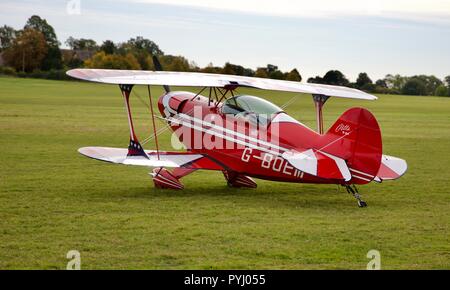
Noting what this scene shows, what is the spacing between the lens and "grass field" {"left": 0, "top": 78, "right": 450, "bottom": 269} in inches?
324

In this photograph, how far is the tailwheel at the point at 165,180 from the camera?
12.8 metres

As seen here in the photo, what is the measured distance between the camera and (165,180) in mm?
12875

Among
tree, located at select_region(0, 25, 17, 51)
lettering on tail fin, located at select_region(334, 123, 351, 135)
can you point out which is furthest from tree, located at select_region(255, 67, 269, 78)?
tree, located at select_region(0, 25, 17, 51)

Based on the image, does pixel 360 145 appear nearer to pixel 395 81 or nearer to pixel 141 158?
pixel 141 158

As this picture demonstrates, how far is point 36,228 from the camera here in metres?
9.45

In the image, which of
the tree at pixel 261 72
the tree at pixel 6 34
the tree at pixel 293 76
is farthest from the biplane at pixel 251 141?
the tree at pixel 6 34

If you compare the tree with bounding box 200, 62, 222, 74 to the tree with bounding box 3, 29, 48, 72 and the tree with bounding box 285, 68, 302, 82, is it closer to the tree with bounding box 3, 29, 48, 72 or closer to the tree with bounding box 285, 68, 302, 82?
the tree with bounding box 285, 68, 302, 82

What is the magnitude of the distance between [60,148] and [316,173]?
9.71m

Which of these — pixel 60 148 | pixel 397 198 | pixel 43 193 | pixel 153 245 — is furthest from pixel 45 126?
pixel 153 245

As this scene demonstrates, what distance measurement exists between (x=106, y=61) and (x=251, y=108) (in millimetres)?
47326

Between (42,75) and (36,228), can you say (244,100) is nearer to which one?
(36,228)

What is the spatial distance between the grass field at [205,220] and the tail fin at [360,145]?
59 centimetres

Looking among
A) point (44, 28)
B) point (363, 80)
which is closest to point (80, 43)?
point (44, 28)
